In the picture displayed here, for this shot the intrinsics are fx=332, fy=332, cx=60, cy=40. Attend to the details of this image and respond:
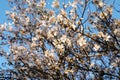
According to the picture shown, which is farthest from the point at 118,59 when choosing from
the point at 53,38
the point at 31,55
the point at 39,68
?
the point at 31,55

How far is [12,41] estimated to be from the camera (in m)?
8.48

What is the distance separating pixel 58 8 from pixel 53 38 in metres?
0.58

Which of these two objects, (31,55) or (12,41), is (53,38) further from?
(12,41)

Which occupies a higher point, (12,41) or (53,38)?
(12,41)

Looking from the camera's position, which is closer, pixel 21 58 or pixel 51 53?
pixel 51 53

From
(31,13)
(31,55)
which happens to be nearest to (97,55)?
(31,55)

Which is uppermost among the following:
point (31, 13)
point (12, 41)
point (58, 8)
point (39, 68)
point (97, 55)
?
point (31, 13)

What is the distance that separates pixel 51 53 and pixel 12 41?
224 cm

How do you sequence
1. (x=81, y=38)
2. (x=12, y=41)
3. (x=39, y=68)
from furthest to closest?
(x=12, y=41), (x=39, y=68), (x=81, y=38)

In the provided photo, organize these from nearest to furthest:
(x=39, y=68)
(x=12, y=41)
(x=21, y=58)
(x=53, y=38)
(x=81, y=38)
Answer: (x=81, y=38) → (x=53, y=38) → (x=39, y=68) → (x=21, y=58) → (x=12, y=41)

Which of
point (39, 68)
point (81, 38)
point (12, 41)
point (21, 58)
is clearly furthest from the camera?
point (12, 41)

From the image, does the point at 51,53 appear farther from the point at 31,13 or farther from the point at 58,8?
the point at 31,13

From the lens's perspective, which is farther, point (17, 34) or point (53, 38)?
point (17, 34)

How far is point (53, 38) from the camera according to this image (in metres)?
6.16
